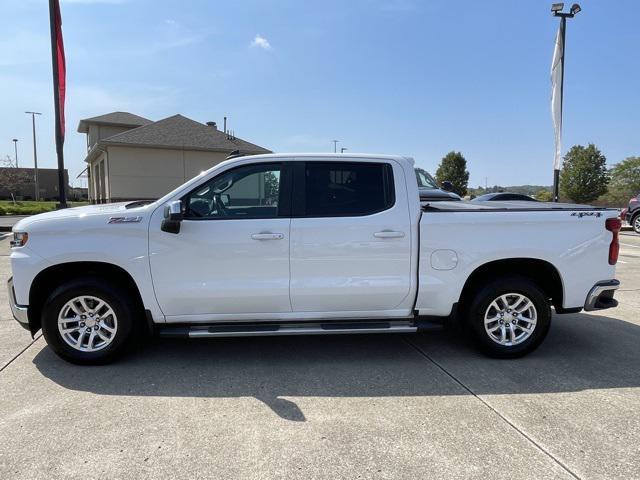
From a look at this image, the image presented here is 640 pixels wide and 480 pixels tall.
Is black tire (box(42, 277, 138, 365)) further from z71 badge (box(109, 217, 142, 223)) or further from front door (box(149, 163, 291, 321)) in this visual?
z71 badge (box(109, 217, 142, 223))

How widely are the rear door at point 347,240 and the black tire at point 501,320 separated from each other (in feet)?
2.36

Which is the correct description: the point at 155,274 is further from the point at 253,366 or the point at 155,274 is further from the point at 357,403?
the point at 357,403

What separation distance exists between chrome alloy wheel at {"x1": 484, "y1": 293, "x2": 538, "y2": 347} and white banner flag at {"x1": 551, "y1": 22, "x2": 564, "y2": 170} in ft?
41.6

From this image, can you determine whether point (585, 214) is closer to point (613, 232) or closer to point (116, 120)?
point (613, 232)

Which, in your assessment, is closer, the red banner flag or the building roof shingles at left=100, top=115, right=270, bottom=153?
the red banner flag

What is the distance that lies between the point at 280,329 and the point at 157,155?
20864 mm

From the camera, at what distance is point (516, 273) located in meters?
4.52

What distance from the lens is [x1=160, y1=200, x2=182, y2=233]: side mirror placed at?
12.7 feet

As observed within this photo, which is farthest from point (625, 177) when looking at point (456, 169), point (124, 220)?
point (124, 220)

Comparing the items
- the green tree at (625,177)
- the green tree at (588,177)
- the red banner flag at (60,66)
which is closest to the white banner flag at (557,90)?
the red banner flag at (60,66)

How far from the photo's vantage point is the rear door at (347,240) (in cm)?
418

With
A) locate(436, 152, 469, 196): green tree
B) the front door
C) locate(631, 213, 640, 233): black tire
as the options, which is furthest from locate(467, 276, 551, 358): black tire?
locate(436, 152, 469, 196): green tree

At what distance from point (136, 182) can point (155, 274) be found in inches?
798

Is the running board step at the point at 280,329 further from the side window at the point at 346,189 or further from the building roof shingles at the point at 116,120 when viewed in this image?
the building roof shingles at the point at 116,120
